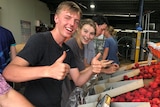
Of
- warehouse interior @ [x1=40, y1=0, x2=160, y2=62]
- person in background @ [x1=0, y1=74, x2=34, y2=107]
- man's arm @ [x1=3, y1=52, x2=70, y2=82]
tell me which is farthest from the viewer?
warehouse interior @ [x1=40, y1=0, x2=160, y2=62]

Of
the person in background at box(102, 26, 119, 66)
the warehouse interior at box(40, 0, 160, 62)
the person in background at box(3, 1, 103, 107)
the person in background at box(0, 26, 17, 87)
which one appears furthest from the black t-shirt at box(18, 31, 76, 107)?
the warehouse interior at box(40, 0, 160, 62)

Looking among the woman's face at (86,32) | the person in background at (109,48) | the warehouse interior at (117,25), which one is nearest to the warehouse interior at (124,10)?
the warehouse interior at (117,25)

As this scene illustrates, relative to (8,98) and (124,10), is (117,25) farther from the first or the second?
(8,98)

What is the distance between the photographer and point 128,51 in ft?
31.3

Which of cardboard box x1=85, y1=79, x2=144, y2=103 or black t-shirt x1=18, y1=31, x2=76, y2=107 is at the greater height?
black t-shirt x1=18, y1=31, x2=76, y2=107

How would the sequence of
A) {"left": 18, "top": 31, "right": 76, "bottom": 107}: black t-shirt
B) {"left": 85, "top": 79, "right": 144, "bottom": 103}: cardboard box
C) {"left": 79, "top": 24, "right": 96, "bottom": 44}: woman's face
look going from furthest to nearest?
{"left": 79, "top": 24, "right": 96, "bottom": 44}: woman's face → {"left": 85, "top": 79, "right": 144, "bottom": 103}: cardboard box → {"left": 18, "top": 31, "right": 76, "bottom": 107}: black t-shirt

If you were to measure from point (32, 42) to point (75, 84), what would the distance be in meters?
0.70

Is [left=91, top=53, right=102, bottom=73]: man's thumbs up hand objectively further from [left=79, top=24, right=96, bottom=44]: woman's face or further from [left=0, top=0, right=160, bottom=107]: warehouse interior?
[left=79, top=24, right=96, bottom=44]: woman's face

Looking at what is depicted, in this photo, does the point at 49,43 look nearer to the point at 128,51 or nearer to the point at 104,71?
the point at 104,71

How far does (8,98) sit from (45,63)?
36 cm

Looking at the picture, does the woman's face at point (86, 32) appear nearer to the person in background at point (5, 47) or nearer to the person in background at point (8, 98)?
the person in background at point (5, 47)

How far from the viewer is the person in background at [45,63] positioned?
106cm

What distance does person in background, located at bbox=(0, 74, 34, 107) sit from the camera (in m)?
0.90

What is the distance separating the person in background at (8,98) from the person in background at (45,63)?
16 cm
